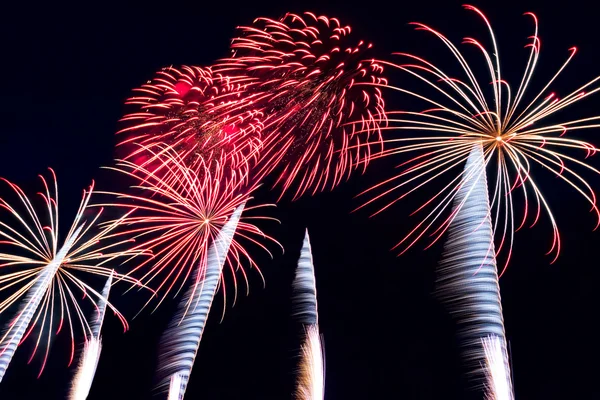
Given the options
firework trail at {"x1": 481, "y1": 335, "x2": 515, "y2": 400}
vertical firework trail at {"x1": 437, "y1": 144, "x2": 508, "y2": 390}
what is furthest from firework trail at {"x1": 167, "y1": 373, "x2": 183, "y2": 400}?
firework trail at {"x1": 481, "y1": 335, "x2": 515, "y2": 400}

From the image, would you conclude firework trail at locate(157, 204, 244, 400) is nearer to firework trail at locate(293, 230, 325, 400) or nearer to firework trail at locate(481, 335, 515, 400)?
firework trail at locate(293, 230, 325, 400)

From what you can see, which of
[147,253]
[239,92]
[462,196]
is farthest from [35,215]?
[462,196]

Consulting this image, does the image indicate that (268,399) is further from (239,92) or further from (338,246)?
(239,92)

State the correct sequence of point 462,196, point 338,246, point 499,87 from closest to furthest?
point 499,87 → point 462,196 → point 338,246

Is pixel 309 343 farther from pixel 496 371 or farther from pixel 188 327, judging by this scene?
pixel 188 327

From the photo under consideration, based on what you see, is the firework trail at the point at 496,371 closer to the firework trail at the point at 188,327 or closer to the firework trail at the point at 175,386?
the firework trail at the point at 188,327

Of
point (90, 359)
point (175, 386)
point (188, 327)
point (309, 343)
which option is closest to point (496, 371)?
point (309, 343)

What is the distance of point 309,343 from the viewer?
10656 mm

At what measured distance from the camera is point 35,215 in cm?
1048

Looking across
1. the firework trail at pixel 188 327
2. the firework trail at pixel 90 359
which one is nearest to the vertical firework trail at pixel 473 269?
the firework trail at pixel 188 327

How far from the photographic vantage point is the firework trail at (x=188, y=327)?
12688 mm

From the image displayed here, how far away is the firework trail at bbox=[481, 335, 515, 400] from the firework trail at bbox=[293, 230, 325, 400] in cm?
317

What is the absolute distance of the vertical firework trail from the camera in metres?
8.22

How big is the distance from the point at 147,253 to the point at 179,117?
2.68 metres
